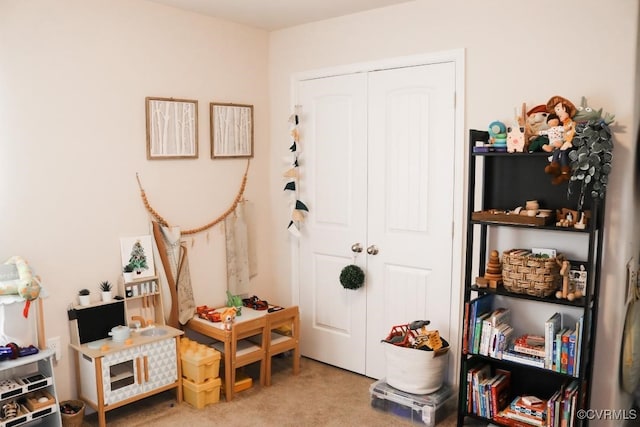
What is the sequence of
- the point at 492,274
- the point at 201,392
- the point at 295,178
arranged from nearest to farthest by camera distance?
1. the point at 492,274
2. the point at 201,392
3. the point at 295,178

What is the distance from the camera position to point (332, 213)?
12.6 ft

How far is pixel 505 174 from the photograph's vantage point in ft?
9.77

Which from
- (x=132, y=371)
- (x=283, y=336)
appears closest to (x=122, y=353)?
(x=132, y=371)

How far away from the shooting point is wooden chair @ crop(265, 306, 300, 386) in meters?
3.59

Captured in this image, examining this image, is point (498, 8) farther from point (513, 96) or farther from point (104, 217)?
point (104, 217)

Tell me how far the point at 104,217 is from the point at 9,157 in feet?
1.98

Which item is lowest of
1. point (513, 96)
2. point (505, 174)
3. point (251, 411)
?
point (251, 411)

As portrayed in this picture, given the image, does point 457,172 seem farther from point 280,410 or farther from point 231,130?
point 280,410

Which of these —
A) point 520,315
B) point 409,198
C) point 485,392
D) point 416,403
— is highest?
point 409,198

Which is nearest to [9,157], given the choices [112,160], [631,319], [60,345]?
[112,160]

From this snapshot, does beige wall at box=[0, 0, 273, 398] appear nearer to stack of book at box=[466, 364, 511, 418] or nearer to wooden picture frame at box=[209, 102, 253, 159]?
wooden picture frame at box=[209, 102, 253, 159]

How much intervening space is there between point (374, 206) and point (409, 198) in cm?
27

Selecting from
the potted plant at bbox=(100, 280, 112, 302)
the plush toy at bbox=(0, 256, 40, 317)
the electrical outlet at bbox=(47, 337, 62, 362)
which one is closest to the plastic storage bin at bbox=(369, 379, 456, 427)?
the potted plant at bbox=(100, 280, 112, 302)

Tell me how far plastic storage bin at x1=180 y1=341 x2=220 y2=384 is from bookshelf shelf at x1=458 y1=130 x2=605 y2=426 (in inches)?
56.3
